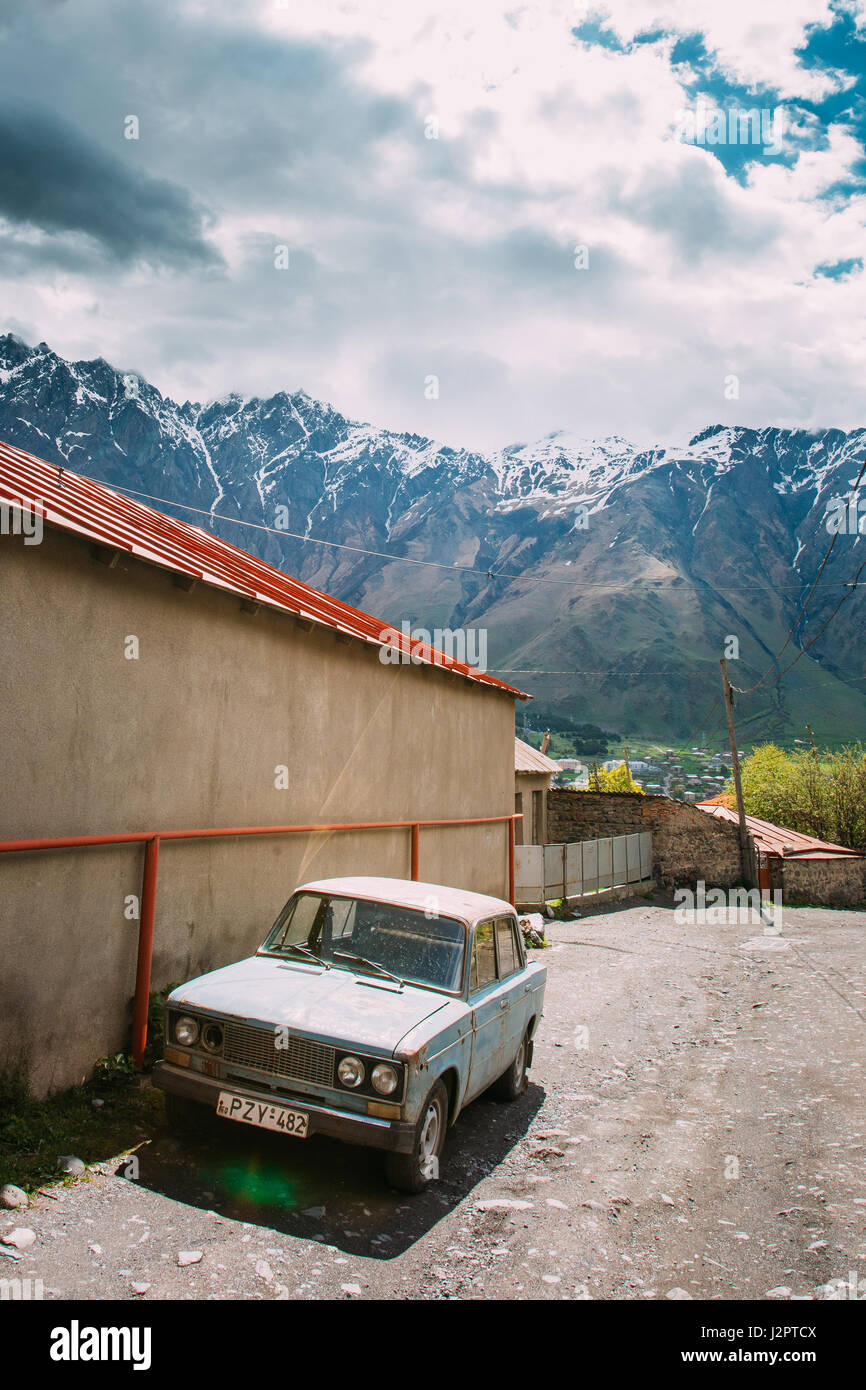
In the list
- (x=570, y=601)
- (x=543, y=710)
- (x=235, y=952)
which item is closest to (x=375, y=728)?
(x=235, y=952)

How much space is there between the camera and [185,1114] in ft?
16.0

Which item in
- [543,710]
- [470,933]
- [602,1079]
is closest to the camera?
[470,933]

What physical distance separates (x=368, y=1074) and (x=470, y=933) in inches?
57.7

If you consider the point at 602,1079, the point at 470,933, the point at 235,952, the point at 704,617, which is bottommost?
the point at 602,1079

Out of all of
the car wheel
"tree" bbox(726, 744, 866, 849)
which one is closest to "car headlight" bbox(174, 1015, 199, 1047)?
the car wheel

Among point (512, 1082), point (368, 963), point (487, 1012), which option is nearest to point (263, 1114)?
point (368, 963)

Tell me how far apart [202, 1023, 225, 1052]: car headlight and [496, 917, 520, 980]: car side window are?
7.27 feet

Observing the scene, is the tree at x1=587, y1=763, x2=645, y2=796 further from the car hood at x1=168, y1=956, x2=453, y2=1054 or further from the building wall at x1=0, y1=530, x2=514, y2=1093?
the car hood at x1=168, y1=956, x2=453, y2=1054

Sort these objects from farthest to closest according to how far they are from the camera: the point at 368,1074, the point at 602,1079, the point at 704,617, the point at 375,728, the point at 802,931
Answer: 1. the point at 704,617
2. the point at 802,931
3. the point at 375,728
4. the point at 602,1079
5. the point at 368,1074

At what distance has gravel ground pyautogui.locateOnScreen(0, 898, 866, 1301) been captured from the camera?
3.58 meters

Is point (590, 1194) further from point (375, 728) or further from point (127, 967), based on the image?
point (375, 728)

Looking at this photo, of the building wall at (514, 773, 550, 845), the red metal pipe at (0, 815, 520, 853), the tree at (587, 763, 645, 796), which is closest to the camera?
the red metal pipe at (0, 815, 520, 853)

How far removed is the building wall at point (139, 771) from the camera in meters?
5.23
